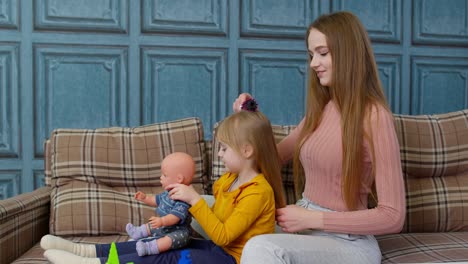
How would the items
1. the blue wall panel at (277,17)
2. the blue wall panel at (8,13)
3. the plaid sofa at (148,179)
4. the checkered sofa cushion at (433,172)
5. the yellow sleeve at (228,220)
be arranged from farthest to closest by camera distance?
the blue wall panel at (277,17) < the blue wall panel at (8,13) < the checkered sofa cushion at (433,172) < the plaid sofa at (148,179) < the yellow sleeve at (228,220)

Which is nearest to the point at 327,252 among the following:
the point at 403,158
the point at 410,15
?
the point at 403,158

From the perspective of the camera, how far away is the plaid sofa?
2115 millimetres

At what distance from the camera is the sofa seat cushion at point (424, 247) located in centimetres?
190

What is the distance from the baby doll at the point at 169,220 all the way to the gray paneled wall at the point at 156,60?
1.42 meters

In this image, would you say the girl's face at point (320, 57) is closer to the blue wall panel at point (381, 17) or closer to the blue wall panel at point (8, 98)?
the blue wall panel at point (381, 17)

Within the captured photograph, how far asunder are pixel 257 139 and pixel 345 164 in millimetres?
260

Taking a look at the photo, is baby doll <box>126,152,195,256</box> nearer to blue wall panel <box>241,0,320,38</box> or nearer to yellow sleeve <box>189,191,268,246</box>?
yellow sleeve <box>189,191,268,246</box>

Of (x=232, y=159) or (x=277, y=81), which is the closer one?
(x=232, y=159)

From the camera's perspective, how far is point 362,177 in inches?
65.9

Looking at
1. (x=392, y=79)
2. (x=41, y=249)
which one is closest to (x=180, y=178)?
(x=41, y=249)

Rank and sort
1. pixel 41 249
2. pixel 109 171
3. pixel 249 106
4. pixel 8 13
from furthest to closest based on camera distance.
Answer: pixel 8 13
pixel 109 171
pixel 41 249
pixel 249 106

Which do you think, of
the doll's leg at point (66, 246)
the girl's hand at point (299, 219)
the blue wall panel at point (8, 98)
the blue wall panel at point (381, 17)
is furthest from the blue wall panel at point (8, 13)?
the girl's hand at point (299, 219)

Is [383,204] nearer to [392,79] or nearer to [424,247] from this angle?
[424,247]

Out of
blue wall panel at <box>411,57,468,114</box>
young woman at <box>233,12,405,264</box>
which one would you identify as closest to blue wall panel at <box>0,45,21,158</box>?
young woman at <box>233,12,405,264</box>
